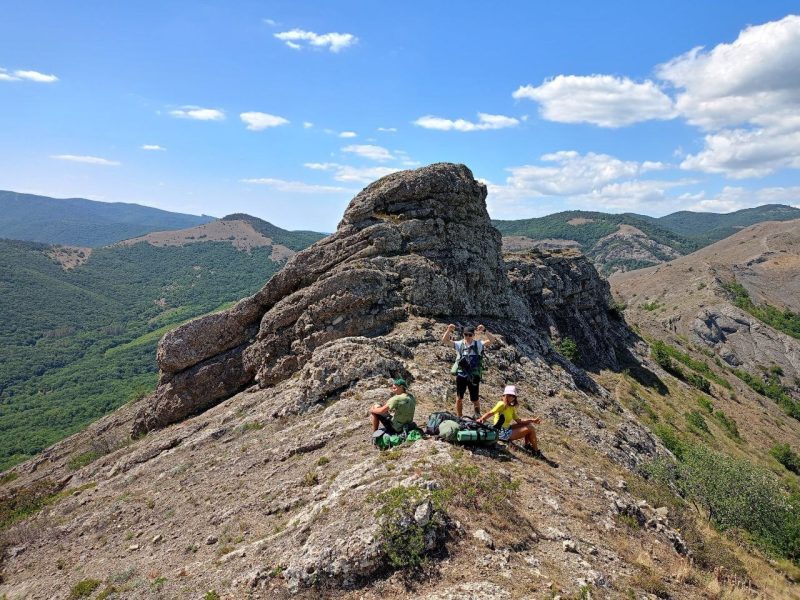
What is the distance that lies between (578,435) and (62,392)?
569 ft

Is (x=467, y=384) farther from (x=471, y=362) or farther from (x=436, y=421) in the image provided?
(x=436, y=421)

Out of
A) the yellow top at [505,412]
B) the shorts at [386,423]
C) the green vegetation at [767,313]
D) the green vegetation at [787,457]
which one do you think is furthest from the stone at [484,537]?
the green vegetation at [767,313]

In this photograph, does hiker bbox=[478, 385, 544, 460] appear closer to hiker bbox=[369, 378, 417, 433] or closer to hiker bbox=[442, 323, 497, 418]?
hiker bbox=[442, 323, 497, 418]

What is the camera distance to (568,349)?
5047 cm

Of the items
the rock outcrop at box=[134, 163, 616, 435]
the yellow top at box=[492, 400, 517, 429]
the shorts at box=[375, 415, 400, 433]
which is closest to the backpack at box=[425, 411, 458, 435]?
the shorts at box=[375, 415, 400, 433]

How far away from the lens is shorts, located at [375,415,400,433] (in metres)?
13.8

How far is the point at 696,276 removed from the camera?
131 metres

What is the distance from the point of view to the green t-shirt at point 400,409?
13547 millimetres

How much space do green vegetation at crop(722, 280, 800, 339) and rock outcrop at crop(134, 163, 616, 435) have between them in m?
114

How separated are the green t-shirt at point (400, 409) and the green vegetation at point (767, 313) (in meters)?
128

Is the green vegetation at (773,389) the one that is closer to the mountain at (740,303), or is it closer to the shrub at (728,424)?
the mountain at (740,303)

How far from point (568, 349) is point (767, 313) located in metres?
110

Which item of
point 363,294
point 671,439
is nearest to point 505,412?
point 363,294

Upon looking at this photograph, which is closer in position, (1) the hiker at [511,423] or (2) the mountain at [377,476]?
(2) the mountain at [377,476]
